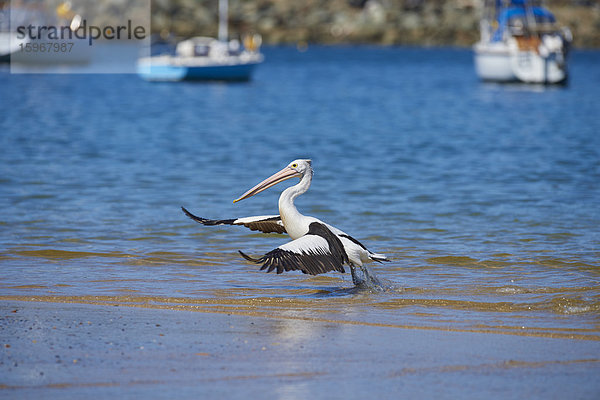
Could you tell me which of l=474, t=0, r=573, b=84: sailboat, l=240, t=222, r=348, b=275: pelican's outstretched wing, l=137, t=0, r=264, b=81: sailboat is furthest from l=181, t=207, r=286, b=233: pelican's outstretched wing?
l=137, t=0, r=264, b=81: sailboat

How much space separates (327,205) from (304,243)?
645cm

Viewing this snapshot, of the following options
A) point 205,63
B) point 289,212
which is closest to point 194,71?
point 205,63

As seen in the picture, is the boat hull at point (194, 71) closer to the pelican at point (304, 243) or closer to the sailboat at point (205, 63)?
the sailboat at point (205, 63)

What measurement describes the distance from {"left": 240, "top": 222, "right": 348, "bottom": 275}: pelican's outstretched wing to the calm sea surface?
382 mm

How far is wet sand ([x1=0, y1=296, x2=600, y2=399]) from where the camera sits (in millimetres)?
5301

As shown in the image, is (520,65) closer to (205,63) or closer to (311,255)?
(205,63)

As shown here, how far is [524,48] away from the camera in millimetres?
40906

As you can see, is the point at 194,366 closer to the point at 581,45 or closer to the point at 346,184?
the point at 346,184

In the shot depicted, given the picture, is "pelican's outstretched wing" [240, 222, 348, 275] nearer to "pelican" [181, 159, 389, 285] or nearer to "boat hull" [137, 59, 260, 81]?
"pelican" [181, 159, 389, 285]

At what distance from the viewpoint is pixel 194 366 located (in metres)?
5.72

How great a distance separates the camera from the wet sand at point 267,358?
5.30 meters

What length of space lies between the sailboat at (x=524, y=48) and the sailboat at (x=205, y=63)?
452 inches

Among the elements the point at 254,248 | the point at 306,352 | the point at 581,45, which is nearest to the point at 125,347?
the point at 306,352

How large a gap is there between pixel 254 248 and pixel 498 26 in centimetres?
3384
